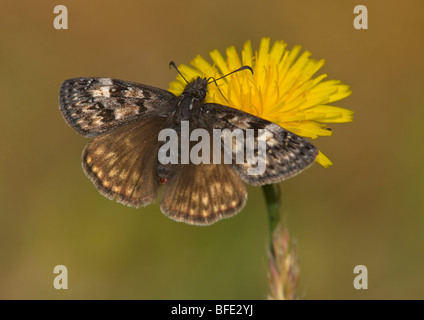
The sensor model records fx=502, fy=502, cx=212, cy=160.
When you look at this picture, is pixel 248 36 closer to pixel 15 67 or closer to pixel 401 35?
pixel 401 35

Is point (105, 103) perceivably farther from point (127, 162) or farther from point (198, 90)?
point (198, 90)

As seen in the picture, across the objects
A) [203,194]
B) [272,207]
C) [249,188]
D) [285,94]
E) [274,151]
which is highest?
[285,94]

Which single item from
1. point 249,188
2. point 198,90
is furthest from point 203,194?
point 249,188

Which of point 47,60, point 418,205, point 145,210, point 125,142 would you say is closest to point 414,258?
point 418,205

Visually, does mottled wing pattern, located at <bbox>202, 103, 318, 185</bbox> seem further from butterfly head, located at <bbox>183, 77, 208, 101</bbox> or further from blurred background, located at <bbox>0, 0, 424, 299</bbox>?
blurred background, located at <bbox>0, 0, 424, 299</bbox>

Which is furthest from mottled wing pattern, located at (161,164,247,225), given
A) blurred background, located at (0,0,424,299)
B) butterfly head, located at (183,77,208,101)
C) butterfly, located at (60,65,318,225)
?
blurred background, located at (0,0,424,299)

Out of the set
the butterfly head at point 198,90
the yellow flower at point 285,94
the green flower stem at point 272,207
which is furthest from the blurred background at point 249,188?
the butterfly head at point 198,90

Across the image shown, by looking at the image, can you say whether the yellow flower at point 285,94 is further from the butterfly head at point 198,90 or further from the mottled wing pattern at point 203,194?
the mottled wing pattern at point 203,194

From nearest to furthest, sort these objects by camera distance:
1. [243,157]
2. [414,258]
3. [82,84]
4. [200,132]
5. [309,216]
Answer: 1. [243,157]
2. [200,132]
3. [82,84]
4. [414,258]
5. [309,216]
